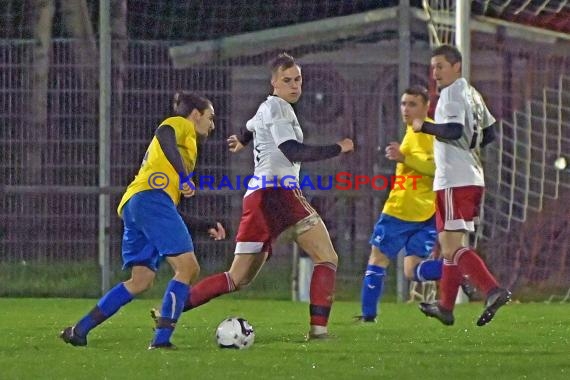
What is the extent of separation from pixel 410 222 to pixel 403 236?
0.36ft

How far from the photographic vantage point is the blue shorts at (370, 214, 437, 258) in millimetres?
11320

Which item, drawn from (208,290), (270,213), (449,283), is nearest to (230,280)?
(208,290)

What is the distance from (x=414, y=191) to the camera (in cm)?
1129

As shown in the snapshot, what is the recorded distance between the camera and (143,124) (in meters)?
14.3

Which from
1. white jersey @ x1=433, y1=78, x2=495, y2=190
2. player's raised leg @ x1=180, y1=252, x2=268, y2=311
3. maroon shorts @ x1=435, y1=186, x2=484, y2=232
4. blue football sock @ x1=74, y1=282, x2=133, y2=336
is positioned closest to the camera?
blue football sock @ x1=74, y1=282, x2=133, y2=336

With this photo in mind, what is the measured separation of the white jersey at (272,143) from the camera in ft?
30.2

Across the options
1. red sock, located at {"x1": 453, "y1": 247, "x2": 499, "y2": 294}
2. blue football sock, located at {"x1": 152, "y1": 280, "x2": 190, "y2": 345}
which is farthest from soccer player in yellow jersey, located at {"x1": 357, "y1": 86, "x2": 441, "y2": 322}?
blue football sock, located at {"x1": 152, "y1": 280, "x2": 190, "y2": 345}

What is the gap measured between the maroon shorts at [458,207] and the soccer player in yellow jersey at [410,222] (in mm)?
1196

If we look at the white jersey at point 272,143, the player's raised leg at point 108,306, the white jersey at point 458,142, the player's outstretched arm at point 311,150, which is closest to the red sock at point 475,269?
the white jersey at point 458,142

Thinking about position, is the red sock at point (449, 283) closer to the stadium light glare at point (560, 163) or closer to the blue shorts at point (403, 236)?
the blue shorts at point (403, 236)

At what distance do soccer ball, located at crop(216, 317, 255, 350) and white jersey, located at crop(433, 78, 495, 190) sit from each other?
1.74 metres

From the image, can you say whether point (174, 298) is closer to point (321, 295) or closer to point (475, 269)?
point (321, 295)

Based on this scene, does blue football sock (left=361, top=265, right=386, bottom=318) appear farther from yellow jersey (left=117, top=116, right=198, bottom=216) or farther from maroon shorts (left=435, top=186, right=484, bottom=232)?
yellow jersey (left=117, top=116, right=198, bottom=216)

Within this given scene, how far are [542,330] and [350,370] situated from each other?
303cm
